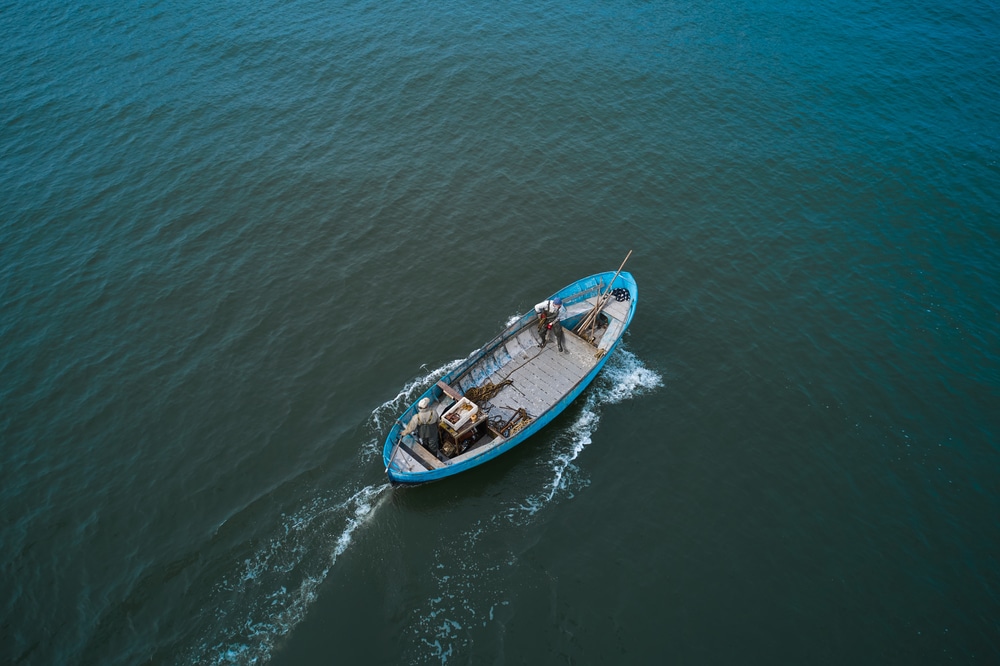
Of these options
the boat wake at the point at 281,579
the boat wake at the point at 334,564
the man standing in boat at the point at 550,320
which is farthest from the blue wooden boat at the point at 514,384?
the boat wake at the point at 281,579

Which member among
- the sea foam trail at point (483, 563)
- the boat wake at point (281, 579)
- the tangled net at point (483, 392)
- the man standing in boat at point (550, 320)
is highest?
the man standing in boat at point (550, 320)

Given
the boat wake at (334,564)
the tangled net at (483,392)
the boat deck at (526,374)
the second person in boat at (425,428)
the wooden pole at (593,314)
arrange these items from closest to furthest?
the boat wake at (334,564), the second person in boat at (425,428), the boat deck at (526,374), the tangled net at (483,392), the wooden pole at (593,314)

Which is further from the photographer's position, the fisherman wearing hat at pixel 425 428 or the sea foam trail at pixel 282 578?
the fisherman wearing hat at pixel 425 428

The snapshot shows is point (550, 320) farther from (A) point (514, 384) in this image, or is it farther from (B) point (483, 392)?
(B) point (483, 392)

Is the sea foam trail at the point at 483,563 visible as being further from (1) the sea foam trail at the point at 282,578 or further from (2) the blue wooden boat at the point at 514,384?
(1) the sea foam trail at the point at 282,578

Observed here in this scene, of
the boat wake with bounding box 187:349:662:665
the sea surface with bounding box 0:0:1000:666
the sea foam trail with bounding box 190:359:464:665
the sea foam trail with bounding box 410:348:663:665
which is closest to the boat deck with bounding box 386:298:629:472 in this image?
the sea surface with bounding box 0:0:1000:666

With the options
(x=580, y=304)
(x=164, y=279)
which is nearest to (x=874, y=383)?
(x=580, y=304)

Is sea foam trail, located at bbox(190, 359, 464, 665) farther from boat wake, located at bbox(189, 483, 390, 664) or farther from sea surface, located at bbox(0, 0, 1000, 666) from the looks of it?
sea surface, located at bbox(0, 0, 1000, 666)

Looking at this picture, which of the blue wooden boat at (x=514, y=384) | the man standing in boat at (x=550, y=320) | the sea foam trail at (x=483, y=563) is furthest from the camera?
→ the man standing in boat at (x=550, y=320)
